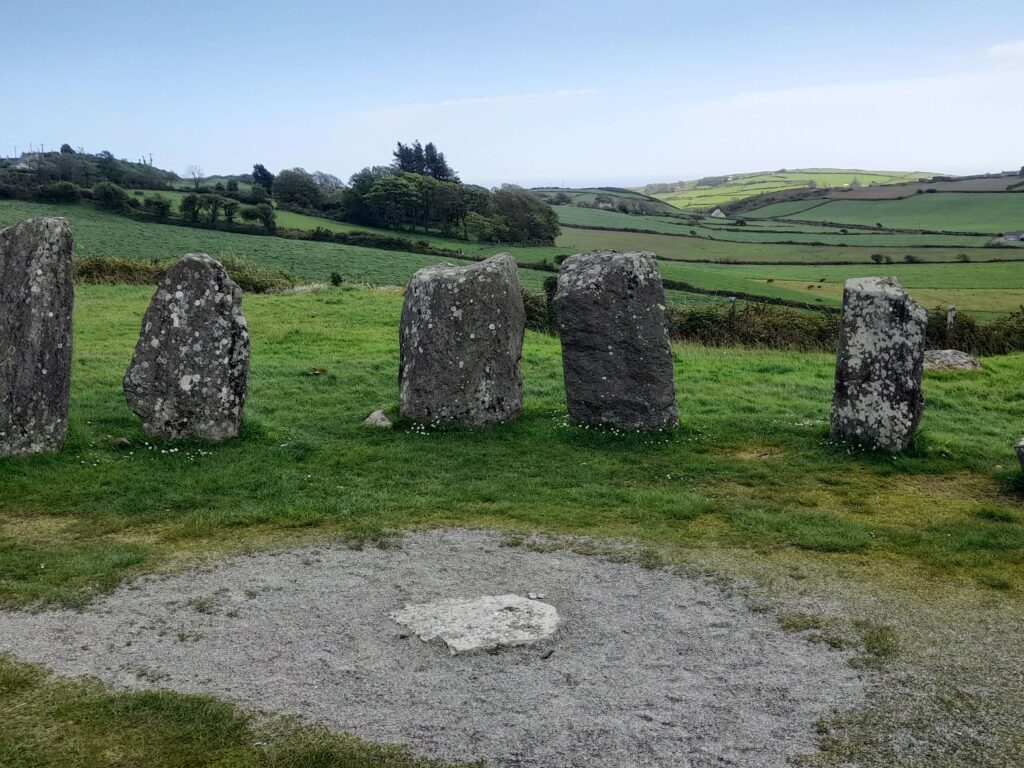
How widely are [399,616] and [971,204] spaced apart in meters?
94.0

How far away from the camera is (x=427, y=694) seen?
277 inches

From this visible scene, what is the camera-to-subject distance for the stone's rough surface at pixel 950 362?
2281 centimetres

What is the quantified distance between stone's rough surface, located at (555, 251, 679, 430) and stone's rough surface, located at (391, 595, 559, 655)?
6.79 m

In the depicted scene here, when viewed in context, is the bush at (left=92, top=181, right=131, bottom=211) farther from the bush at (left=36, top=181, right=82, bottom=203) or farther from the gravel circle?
the gravel circle

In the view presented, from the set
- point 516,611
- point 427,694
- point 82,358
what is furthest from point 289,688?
point 82,358

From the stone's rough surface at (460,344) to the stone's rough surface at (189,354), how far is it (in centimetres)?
313

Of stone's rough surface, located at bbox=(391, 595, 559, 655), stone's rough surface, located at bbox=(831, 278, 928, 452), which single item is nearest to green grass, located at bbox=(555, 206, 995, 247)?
stone's rough surface, located at bbox=(831, 278, 928, 452)

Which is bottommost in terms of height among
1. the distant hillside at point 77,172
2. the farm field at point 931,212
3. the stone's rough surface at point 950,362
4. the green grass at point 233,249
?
the stone's rough surface at point 950,362

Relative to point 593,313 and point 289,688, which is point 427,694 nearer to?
point 289,688

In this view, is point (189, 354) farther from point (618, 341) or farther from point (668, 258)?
point (668, 258)

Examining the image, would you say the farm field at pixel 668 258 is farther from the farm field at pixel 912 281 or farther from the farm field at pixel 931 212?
→ the farm field at pixel 931 212

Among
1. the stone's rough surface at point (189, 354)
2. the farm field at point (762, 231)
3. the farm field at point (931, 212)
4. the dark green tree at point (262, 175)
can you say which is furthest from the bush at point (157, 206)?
the farm field at point (931, 212)

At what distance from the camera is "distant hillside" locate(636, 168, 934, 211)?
122 meters

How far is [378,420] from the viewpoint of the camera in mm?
15656
